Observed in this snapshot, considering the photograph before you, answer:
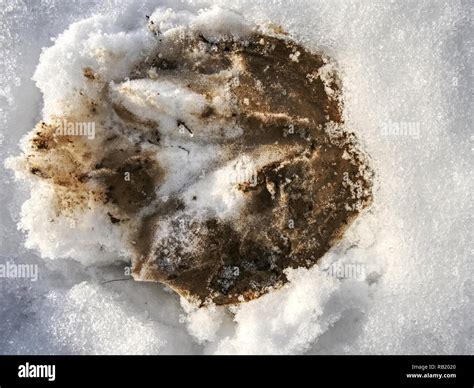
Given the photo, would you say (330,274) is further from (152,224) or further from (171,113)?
(171,113)

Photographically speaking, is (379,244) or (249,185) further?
(379,244)

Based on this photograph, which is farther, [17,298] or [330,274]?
[17,298]

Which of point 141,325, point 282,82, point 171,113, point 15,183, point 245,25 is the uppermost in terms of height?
point 245,25

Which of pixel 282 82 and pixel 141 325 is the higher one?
pixel 282 82

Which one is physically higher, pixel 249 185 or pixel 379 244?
pixel 249 185
